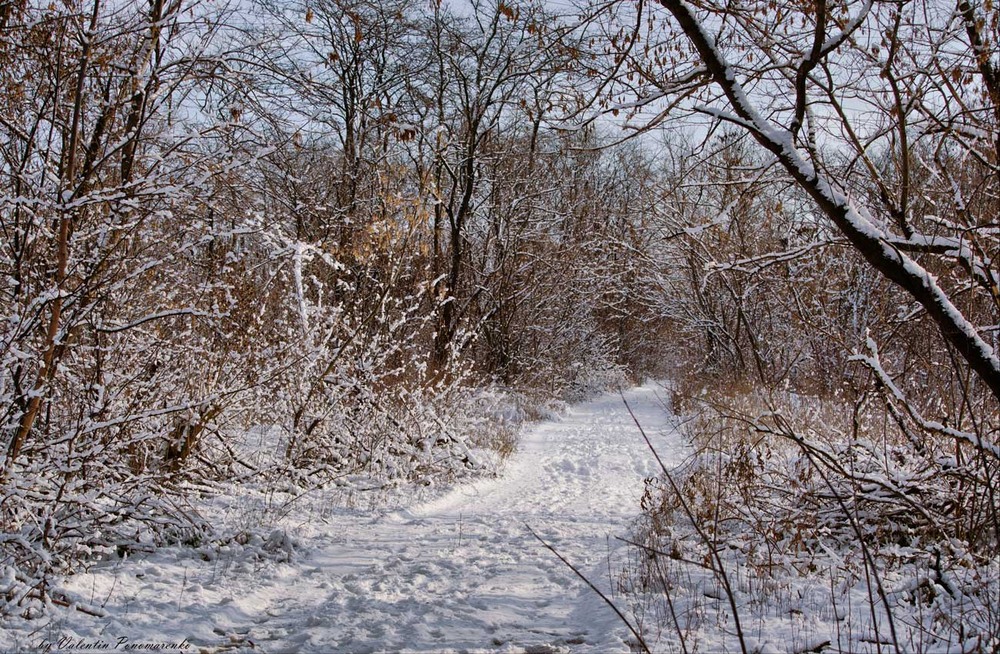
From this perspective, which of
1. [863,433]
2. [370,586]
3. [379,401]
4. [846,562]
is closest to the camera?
[846,562]

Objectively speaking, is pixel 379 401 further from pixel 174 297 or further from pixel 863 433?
pixel 863 433

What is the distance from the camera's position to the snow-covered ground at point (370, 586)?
3572 mm

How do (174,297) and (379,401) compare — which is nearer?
(174,297)

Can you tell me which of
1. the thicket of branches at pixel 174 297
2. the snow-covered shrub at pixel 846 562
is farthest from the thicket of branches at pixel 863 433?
the thicket of branches at pixel 174 297

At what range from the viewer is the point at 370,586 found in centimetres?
447

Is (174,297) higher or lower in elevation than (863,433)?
higher

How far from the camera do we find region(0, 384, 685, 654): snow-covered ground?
3.57 meters

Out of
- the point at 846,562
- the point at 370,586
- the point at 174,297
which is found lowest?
the point at 370,586

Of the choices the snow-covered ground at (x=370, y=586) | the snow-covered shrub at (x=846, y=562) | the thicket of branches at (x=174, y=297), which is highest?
the thicket of branches at (x=174, y=297)

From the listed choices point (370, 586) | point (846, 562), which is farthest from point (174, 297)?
point (846, 562)

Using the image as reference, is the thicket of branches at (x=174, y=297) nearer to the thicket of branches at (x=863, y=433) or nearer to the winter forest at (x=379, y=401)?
the winter forest at (x=379, y=401)

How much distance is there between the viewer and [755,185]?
4680mm

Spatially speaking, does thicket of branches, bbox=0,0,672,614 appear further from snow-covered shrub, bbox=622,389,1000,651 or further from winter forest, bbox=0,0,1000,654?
snow-covered shrub, bbox=622,389,1000,651

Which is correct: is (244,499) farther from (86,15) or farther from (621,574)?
(86,15)
